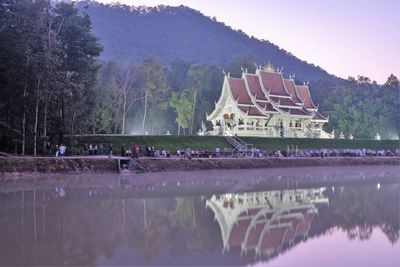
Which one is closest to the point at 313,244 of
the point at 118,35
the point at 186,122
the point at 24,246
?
the point at 24,246

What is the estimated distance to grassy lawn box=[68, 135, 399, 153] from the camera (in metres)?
40.9

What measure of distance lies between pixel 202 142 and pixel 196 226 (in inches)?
A: 1332

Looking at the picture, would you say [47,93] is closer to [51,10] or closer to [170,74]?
[51,10]

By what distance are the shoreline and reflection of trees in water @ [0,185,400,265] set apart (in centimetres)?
841

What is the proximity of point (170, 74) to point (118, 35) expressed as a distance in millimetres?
82874

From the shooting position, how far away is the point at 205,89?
2758 inches

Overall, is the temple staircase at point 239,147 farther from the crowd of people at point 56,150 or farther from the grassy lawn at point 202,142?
the crowd of people at point 56,150

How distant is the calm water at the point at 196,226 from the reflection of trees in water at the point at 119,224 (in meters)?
0.02

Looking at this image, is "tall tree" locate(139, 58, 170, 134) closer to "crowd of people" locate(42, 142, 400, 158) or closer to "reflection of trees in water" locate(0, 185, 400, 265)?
"crowd of people" locate(42, 142, 400, 158)

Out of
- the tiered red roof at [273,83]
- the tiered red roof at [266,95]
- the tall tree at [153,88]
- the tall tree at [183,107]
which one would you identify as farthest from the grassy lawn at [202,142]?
the tall tree at [183,107]

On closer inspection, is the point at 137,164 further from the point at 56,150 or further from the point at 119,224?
the point at 119,224

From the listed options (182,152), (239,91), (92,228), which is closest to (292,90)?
(239,91)

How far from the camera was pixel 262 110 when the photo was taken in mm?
54812

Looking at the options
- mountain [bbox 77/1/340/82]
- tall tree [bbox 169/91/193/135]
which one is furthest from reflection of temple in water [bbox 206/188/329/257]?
mountain [bbox 77/1/340/82]
